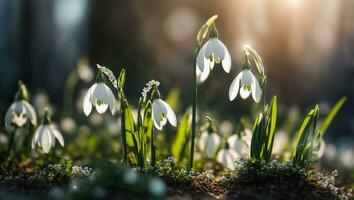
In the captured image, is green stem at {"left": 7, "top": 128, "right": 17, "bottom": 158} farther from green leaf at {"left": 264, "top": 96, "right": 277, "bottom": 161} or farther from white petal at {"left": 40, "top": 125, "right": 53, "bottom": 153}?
green leaf at {"left": 264, "top": 96, "right": 277, "bottom": 161}

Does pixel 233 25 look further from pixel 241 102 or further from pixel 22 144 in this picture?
pixel 22 144

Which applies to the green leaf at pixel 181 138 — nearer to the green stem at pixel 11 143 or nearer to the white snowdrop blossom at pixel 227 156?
the white snowdrop blossom at pixel 227 156

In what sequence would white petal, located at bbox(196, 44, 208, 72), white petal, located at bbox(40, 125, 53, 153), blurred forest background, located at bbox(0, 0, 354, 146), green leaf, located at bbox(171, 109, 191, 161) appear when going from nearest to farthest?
white petal, located at bbox(196, 44, 208, 72) → white petal, located at bbox(40, 125, 53, 153) → green leaf, located at bbox(171, 109, 191, 161) → blurred forest background, located at bbox(0, 0, 354, 146)

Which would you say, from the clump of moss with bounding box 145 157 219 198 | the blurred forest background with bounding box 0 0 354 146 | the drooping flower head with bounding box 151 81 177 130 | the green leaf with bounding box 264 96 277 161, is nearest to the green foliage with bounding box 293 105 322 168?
the green leaf with bounding box 264 96 277 161

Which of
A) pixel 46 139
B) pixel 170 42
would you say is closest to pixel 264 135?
pixel 46 139

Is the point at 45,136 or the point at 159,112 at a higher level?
the point at 159,112

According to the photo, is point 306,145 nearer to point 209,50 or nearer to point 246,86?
point 246,86

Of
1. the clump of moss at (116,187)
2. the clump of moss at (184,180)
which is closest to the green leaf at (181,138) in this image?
the clump of moss at (184,180)

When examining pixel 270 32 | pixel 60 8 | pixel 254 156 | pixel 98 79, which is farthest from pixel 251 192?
pixel 60 8
